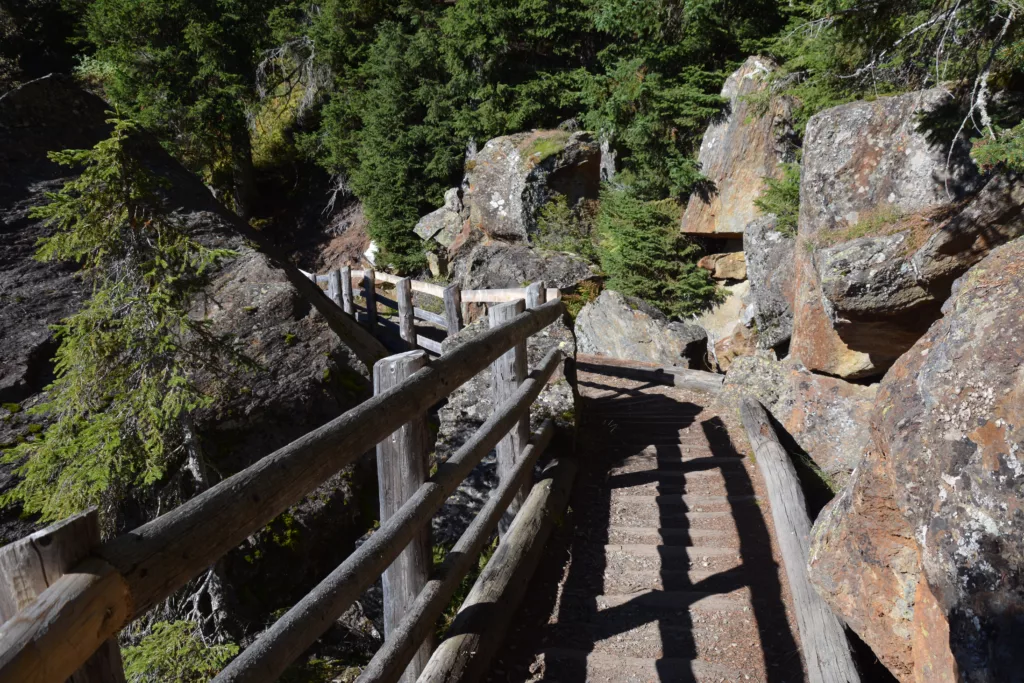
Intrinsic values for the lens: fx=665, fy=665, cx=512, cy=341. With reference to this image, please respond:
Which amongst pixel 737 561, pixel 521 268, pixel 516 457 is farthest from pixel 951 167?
pixel 521 268

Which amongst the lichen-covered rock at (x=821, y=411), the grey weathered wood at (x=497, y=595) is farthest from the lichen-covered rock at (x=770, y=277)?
the grey weathered wood at (x=497, y=595)

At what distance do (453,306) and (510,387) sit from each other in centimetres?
540

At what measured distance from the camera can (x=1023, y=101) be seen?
551 cm

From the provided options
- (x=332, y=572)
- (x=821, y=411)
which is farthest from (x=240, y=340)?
(x=821, y=411)

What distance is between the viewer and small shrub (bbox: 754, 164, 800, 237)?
9.62 m

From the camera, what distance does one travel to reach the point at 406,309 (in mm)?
10492

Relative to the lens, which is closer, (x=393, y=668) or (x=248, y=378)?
(x=393, y=668)

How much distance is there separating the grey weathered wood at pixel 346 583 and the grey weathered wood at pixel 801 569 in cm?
169

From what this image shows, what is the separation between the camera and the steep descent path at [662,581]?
9.98 ft

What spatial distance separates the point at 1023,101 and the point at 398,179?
14.8 meters

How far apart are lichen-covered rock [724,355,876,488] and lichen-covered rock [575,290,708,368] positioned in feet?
7.11

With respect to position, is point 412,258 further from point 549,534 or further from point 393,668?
point 393,668

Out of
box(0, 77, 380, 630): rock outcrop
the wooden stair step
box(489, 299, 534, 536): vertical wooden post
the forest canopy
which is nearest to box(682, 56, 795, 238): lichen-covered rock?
the forest canopy

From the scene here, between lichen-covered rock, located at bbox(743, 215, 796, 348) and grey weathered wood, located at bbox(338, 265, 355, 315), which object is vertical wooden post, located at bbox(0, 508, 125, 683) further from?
grey weathered wood, located at bbox(338, 265, 355, 315)
